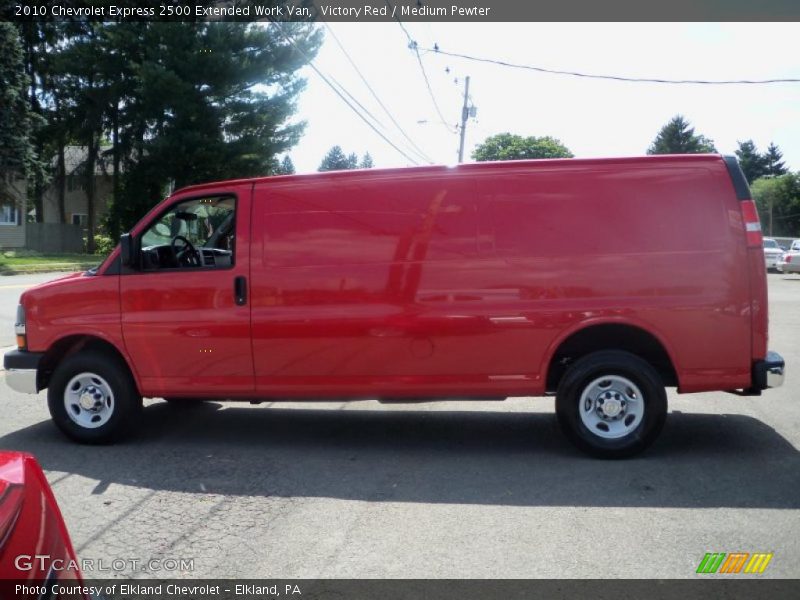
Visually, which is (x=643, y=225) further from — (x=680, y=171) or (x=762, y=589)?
(x=762, y=589)

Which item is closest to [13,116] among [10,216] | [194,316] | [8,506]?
[10,216]

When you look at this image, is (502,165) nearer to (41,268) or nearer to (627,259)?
(627,259)

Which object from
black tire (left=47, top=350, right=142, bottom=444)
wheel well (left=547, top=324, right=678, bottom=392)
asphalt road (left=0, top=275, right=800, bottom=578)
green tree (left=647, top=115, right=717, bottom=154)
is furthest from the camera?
green tree (left=647, top=115, right=717, bottom=154)

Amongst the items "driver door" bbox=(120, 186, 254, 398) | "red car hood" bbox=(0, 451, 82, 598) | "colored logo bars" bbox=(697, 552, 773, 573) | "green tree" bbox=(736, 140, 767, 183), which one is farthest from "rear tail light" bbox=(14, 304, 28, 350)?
"green tree" bbox=(736, 140, 767, 183)

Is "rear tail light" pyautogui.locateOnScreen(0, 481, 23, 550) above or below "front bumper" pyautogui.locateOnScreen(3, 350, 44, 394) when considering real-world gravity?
above

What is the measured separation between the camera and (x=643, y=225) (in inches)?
229

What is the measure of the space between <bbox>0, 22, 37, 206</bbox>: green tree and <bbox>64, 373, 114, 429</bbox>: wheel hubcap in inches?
1184

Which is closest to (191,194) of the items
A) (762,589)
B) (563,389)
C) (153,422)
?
(153,422)

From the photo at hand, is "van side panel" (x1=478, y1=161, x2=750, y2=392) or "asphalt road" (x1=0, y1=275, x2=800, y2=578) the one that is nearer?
"asphalt road" (x1=0, y1=275, x2=800, y2=578)

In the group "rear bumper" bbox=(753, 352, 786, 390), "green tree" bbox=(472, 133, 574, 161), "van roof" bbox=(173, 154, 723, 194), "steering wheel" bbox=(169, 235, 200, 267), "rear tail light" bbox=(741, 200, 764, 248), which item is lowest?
"rear bumper" bbox=(753, 352, 786, 390)

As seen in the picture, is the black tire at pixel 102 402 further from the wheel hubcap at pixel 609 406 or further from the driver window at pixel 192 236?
the wheel hubcap at pixel 609 406

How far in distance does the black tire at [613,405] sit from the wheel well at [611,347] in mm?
183

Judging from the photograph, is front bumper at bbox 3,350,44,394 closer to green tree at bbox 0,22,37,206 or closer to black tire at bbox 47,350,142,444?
black tire at bbox 47,350,142,444

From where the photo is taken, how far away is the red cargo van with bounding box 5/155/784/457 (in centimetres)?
578
